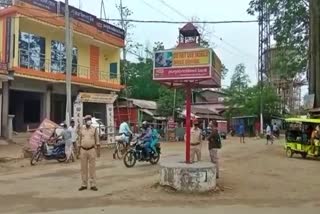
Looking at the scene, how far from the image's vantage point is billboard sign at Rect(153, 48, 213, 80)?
12.5 metres

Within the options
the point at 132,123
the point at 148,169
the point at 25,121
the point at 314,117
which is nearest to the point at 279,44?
the point at 314,117

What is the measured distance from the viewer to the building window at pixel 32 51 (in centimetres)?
2842

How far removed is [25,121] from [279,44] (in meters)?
17.1

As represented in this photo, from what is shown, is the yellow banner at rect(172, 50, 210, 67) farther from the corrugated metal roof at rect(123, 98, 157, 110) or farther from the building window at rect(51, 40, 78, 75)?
the corrugated metal roof at rect(123, 98, 157, 110)

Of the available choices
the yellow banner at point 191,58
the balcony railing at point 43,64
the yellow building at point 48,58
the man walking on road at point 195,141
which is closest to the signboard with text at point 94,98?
the yellow building at point 48,58

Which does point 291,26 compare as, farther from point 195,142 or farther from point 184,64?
point 184,64

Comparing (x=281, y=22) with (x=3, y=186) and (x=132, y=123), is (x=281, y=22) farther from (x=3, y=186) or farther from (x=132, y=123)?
(x=3, y=186)

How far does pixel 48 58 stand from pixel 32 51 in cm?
145

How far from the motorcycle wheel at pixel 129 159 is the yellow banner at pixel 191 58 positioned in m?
5.90

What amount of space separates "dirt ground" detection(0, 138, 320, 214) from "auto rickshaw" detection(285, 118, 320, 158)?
6.72 metres

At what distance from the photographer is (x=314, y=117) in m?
26.8

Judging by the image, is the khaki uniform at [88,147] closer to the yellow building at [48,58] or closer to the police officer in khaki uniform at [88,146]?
the police officer in khaki uniform at [88,146]

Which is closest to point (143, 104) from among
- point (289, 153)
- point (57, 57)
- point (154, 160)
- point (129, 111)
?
point (129, 111)

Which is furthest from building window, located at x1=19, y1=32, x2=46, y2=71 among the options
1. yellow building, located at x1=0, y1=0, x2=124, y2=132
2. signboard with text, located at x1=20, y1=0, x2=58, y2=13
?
signboard with text, located at x1=20, y1=0, x2=58, y2=13
